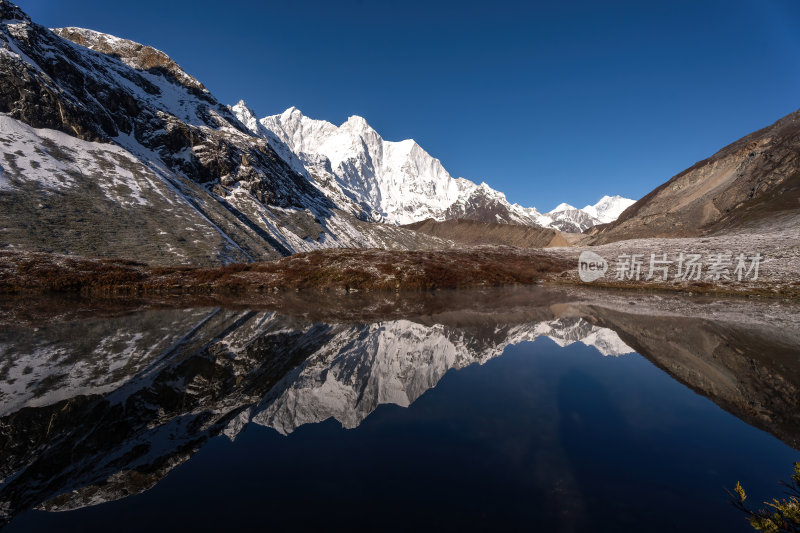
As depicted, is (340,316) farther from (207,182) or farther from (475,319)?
(207,182)

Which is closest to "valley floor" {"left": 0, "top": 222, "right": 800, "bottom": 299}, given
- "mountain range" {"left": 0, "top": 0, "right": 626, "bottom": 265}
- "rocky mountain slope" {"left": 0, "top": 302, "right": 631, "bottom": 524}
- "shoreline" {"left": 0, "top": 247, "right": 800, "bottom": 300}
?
"shoreline" {"left": 0, "top": 247, "right": 800, "bottom": 300}

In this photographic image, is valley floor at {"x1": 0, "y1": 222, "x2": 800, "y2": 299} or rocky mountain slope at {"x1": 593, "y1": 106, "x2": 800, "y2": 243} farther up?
rocky mountain slope at {"x1": 593, "y1": 106, "x2": 800, "y2": 243}

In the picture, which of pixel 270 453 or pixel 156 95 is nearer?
pixel 270 453

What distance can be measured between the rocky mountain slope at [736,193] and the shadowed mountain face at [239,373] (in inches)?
3604

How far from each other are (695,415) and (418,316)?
50.3ft

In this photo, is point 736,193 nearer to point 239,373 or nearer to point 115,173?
point 239,373

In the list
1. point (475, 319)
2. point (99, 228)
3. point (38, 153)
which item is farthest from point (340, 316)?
point (38, 153)

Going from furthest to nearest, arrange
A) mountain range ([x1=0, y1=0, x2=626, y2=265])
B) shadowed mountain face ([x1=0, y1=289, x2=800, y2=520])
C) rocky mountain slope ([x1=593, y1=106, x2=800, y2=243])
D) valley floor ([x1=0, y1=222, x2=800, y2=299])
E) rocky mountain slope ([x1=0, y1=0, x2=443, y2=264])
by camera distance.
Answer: rocky mountain slope ([x1=593, y1=106, x2=800, y2=243])
rocky mountain slope ([x1=0, y1=0, x2=443, y2=264])
mountain range ([x1=0, y1=0, x2=626, y2=265])
valley floor ([x1=0, y1=222, x2=800, y2=299])
shadowed mountain face ([x1=0, y1=289, x2=800, y2=520])

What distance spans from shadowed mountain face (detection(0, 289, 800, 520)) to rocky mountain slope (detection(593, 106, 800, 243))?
91.5 m

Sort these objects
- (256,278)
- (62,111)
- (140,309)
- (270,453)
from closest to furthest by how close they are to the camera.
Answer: (270,453) < (140,309) < (256,278) < (62,111)

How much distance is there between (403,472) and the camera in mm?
5969

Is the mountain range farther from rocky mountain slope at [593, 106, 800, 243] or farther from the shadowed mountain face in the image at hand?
rocky mountain slope at [593, 106, 800, 243]

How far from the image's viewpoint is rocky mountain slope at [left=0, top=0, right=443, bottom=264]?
70375mm

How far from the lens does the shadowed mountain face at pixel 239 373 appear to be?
6.46 m
